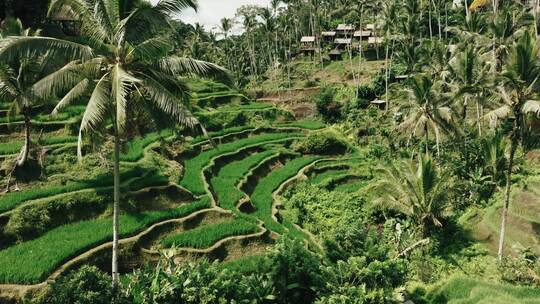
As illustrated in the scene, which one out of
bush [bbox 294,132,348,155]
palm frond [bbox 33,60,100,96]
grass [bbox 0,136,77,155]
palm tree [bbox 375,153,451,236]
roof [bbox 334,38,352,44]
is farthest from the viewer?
roof [bbox 334,38,352,44]

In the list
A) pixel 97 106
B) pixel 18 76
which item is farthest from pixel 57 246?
pixel 18 76

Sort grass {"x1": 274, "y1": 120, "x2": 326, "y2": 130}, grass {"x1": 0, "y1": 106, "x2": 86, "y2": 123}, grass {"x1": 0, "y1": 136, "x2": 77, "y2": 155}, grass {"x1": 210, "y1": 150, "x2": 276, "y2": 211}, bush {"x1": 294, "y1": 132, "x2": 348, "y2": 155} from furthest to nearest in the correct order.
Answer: grass {"x1": 274, "y1": 120, "x2": 326, "y2": 130} → bush {"x1": 294, "y1": 132, "x2": 348, "y2": 155} → grass {"x1": 0, "y1": 106, "x2": 86, "y2": 123} → grass {"x1": 210, "y1": 150, "x2": 276, "y2": 211} → grass {"x1": 0, "y1": 136, "x2": 77, "y2": 155}

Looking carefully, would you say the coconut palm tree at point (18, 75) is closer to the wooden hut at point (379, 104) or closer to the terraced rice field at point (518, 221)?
the terraced rice field at point (518, 221)

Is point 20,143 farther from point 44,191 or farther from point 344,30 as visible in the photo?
point 344,30

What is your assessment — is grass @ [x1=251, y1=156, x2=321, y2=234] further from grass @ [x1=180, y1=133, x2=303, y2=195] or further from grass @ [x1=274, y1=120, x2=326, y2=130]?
grass @ [x1=274, y1=120, x2=326, y2=130]

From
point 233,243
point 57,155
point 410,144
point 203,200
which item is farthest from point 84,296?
A: point 410,144

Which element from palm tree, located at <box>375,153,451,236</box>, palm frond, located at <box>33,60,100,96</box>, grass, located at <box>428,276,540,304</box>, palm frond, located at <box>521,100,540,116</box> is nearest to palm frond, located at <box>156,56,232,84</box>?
palm frond, located at <box>33,60,100,96</box>

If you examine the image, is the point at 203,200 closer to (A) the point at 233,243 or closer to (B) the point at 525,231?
(A) the point at 233,243
